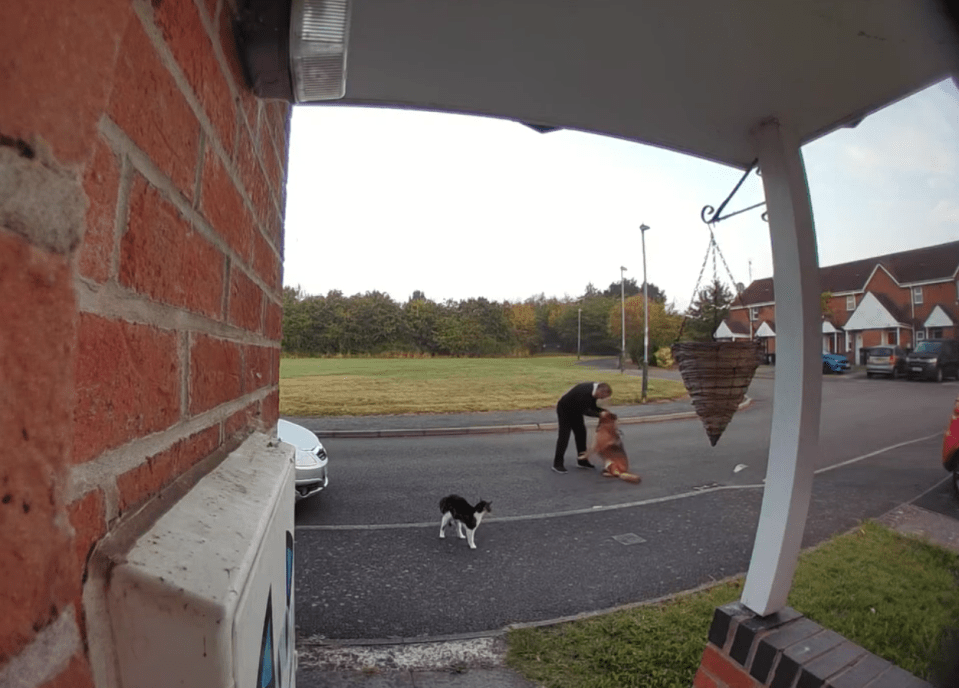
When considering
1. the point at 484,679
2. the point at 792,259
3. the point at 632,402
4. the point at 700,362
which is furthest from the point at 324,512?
the point at 632,402

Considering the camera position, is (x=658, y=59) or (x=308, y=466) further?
(x=308, y=466)

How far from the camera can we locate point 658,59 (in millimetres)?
1508

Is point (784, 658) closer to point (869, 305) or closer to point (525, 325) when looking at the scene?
point (869, 305)

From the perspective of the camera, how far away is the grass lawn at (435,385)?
37.1 feet

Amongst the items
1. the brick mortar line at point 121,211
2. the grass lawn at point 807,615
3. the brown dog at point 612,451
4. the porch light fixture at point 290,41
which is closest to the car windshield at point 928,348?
the grass lawn at point 807,615

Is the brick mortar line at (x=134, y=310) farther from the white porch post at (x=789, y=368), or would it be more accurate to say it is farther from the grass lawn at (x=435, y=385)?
the grass lawn at (x=435, y=385)

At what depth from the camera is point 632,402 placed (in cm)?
1171

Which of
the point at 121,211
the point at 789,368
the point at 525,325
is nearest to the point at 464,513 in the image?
the point at 789,368

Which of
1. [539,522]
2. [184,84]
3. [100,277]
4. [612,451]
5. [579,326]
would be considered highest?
[579,326]

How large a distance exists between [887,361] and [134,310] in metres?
5.65

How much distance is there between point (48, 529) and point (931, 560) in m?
4.61

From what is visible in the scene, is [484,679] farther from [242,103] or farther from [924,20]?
[924,20]

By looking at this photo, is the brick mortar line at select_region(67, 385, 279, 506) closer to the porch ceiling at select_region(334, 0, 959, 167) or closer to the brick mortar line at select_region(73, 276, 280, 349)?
the brick mortar line at select_region(73, 276, 280, 349)

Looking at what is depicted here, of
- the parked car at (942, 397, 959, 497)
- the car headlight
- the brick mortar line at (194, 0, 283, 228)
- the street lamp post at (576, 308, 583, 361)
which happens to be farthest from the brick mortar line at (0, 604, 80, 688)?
the street lamp post at (576, 308, 583, 361)
